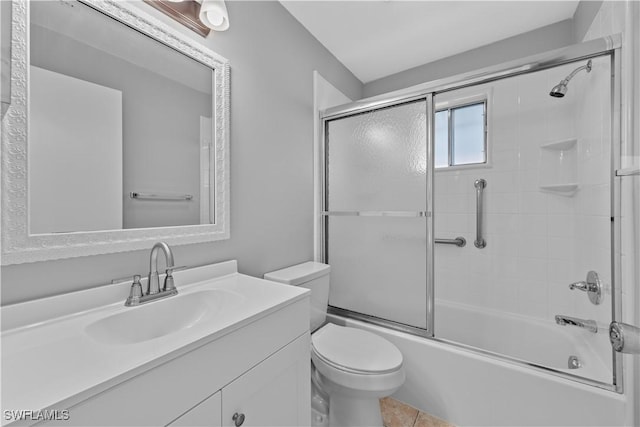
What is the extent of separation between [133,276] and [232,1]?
1407mm

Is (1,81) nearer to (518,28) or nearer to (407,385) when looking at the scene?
(407,385)

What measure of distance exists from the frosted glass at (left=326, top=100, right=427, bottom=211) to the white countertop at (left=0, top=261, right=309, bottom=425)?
1.00m

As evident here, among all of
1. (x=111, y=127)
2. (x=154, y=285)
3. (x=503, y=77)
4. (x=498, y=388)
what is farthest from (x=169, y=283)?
(x=503, y=77)

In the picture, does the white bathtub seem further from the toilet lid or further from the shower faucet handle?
the toilet lid

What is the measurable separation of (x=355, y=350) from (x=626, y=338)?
1086mm

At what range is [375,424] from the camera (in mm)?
1348

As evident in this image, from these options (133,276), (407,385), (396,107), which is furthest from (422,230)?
(133,276)

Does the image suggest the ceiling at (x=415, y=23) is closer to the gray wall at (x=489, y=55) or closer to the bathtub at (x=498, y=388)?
the gray wall at (x=489, y=55)

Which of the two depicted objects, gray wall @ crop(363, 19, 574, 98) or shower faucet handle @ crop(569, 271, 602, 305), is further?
gray wall @ crop(363, 19, 574, 98)

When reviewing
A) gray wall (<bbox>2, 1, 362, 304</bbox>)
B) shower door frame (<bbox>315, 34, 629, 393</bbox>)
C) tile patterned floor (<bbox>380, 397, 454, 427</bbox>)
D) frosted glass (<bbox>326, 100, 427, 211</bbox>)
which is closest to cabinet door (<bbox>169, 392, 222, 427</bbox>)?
gray wall (<bbox>2, 1, 362, 304</bbox>)

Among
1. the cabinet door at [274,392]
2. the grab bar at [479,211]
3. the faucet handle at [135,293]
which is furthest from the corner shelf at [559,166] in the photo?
the faucet handle at [135,293]

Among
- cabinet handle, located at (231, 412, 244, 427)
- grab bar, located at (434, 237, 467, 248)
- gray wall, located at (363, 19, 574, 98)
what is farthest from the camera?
grab bar, located at (434, 237, 467, 248)

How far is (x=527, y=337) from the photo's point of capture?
1.92m

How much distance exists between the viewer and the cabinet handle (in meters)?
0.78
